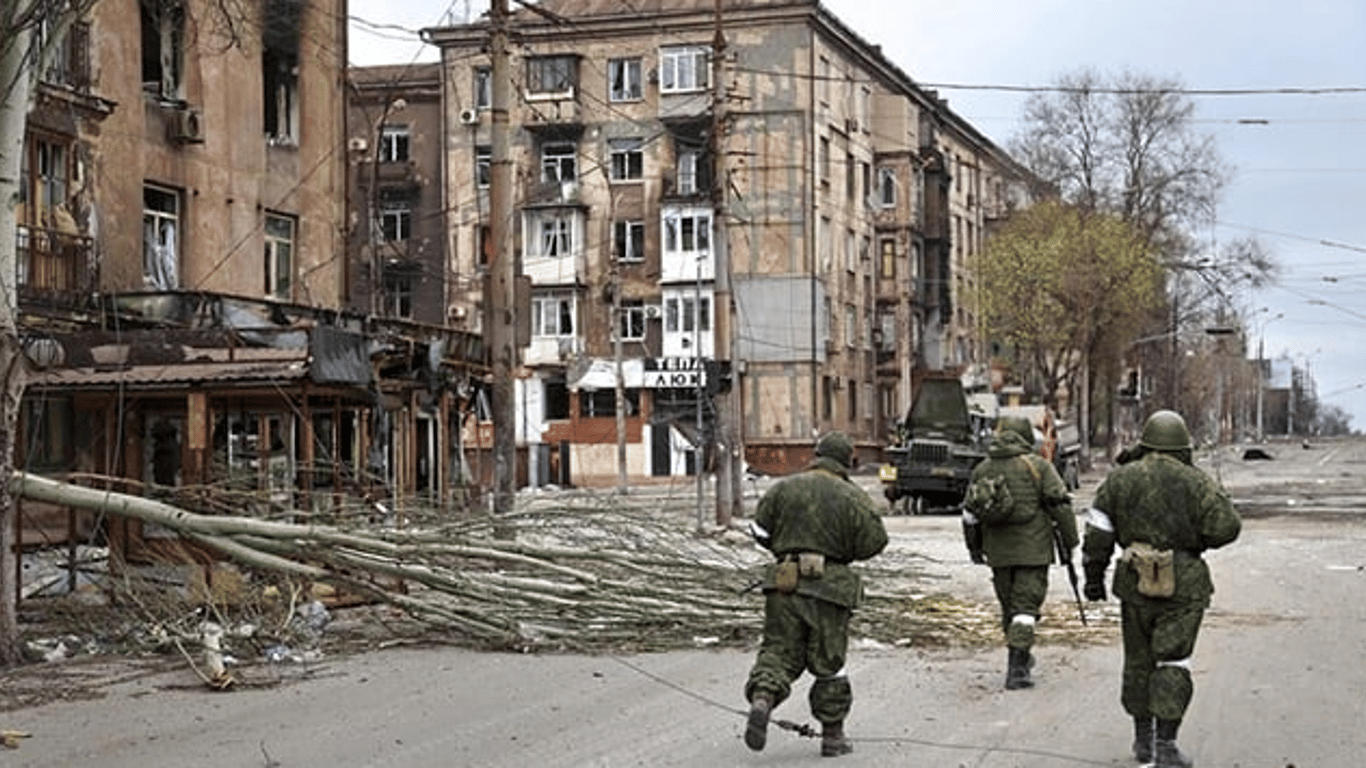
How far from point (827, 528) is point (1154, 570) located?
5.69 feet

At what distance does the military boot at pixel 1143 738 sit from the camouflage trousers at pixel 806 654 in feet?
4.86

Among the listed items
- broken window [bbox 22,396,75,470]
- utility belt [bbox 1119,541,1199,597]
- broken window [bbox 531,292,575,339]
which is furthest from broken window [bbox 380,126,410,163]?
utility belt [bbox 1119,541,1199,597]

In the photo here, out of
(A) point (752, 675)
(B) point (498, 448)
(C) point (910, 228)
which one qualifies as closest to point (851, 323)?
(C) point (910, 228)

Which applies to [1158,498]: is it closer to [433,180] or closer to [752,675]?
[752,675]

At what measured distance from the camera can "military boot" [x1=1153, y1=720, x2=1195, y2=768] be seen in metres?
8.27

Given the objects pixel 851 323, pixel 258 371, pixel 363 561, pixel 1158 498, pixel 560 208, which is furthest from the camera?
pixel 851 323

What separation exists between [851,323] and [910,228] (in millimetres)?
6170

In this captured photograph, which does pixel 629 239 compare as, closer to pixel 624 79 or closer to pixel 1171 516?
pixel 624 79

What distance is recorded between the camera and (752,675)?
9000 mm

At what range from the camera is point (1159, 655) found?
842 cm

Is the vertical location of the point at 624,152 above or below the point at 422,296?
above

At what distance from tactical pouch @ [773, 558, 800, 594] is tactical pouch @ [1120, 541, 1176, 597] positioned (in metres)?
1.75

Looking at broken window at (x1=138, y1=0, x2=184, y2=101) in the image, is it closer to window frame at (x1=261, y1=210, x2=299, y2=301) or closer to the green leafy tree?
window frame at (x1=261, y1=210, x2=299, y2=301)

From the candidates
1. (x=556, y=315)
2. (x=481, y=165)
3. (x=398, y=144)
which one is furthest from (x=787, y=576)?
(x=398, y=144)
